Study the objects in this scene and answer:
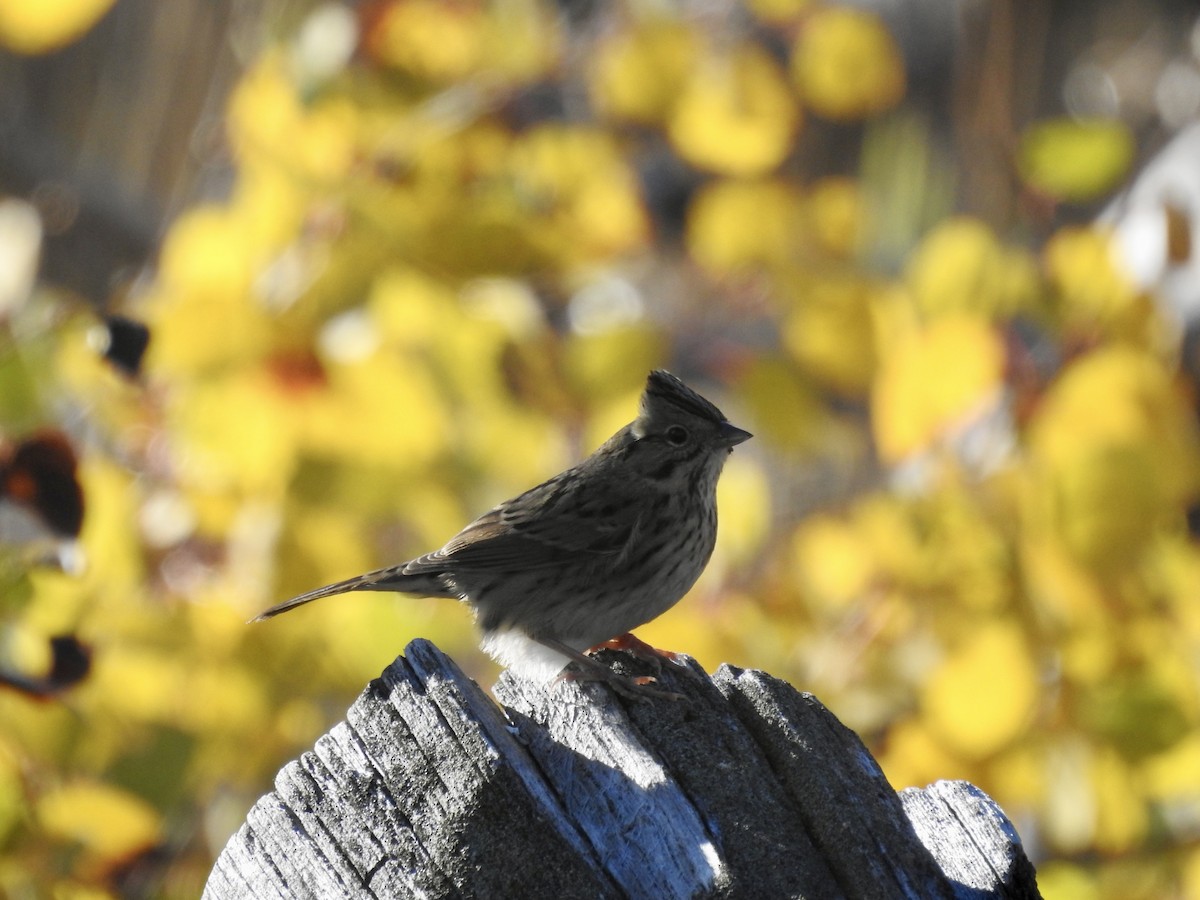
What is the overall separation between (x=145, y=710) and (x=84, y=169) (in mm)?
4283

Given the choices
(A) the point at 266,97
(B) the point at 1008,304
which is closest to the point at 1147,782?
(B) the point at 1008,304

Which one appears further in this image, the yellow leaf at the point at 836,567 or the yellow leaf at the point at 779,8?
the yellow leaf at the point at 779,8

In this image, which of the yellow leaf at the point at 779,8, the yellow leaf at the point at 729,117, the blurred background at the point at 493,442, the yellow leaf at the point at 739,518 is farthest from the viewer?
the yellow leaf at the point at 779,8

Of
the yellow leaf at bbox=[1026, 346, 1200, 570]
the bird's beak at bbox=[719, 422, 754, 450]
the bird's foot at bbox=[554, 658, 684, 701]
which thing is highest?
the bird's beak at bbox=[719, 422, 754, 450]

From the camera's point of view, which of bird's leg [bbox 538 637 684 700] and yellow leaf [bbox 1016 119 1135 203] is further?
yellow leaf [bbox 1016 119 1135 203]

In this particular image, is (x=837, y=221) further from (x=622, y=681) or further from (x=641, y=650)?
(x=622, y=681)

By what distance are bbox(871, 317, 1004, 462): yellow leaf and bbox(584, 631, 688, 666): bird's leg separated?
1.15 meters

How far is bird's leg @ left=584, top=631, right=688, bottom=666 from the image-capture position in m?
2.01

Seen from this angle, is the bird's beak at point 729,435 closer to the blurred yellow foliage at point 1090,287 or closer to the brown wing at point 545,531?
the brown wing at point 545,531

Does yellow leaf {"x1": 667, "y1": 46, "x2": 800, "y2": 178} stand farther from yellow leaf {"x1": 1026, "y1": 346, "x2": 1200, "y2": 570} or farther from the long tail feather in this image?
the long tail feather

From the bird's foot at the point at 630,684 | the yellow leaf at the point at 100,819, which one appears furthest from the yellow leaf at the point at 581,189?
the bird's foot at the point at 630,684

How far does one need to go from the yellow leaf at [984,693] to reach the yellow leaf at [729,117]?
180cm

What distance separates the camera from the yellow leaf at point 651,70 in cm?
482

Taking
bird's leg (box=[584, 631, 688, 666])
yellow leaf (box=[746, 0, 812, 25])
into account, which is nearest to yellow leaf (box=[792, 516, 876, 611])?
bird's leg (box=[584, 631, 688, 666])
